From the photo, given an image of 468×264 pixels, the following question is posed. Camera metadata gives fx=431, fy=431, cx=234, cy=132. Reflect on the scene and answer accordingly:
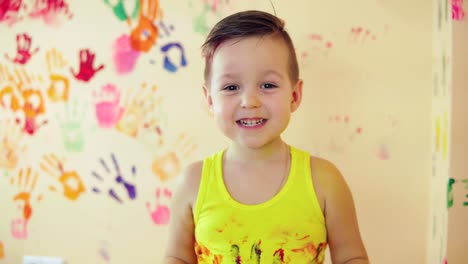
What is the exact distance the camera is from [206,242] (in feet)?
2.83

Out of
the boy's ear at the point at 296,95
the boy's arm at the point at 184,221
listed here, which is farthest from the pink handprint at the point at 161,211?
the boy's ear at the point at 296,95

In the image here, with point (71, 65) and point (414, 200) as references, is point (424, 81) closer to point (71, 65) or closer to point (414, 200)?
point (414, 200)

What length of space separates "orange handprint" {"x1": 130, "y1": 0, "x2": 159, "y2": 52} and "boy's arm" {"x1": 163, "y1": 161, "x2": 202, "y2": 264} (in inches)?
18.2

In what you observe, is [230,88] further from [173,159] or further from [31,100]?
[31,100]

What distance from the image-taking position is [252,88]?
0.82 meters

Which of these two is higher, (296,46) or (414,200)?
(296,46)

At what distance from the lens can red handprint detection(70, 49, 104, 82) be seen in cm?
126

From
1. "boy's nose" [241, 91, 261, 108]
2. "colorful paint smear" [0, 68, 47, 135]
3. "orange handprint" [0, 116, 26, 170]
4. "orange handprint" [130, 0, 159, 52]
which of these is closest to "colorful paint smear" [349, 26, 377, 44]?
"boy's nose" [241, 91, 261, 108]

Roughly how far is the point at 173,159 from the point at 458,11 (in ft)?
2.62

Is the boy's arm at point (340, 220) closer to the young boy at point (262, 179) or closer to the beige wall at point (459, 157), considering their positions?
the young boy at point (262, 179)

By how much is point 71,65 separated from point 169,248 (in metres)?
0.66

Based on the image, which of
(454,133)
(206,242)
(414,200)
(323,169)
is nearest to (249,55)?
(323,169)

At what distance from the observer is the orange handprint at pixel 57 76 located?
4.21 feet

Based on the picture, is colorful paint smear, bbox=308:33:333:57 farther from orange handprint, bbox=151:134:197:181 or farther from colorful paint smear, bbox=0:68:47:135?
colorful paint smear, bbox=0:68:47:135
